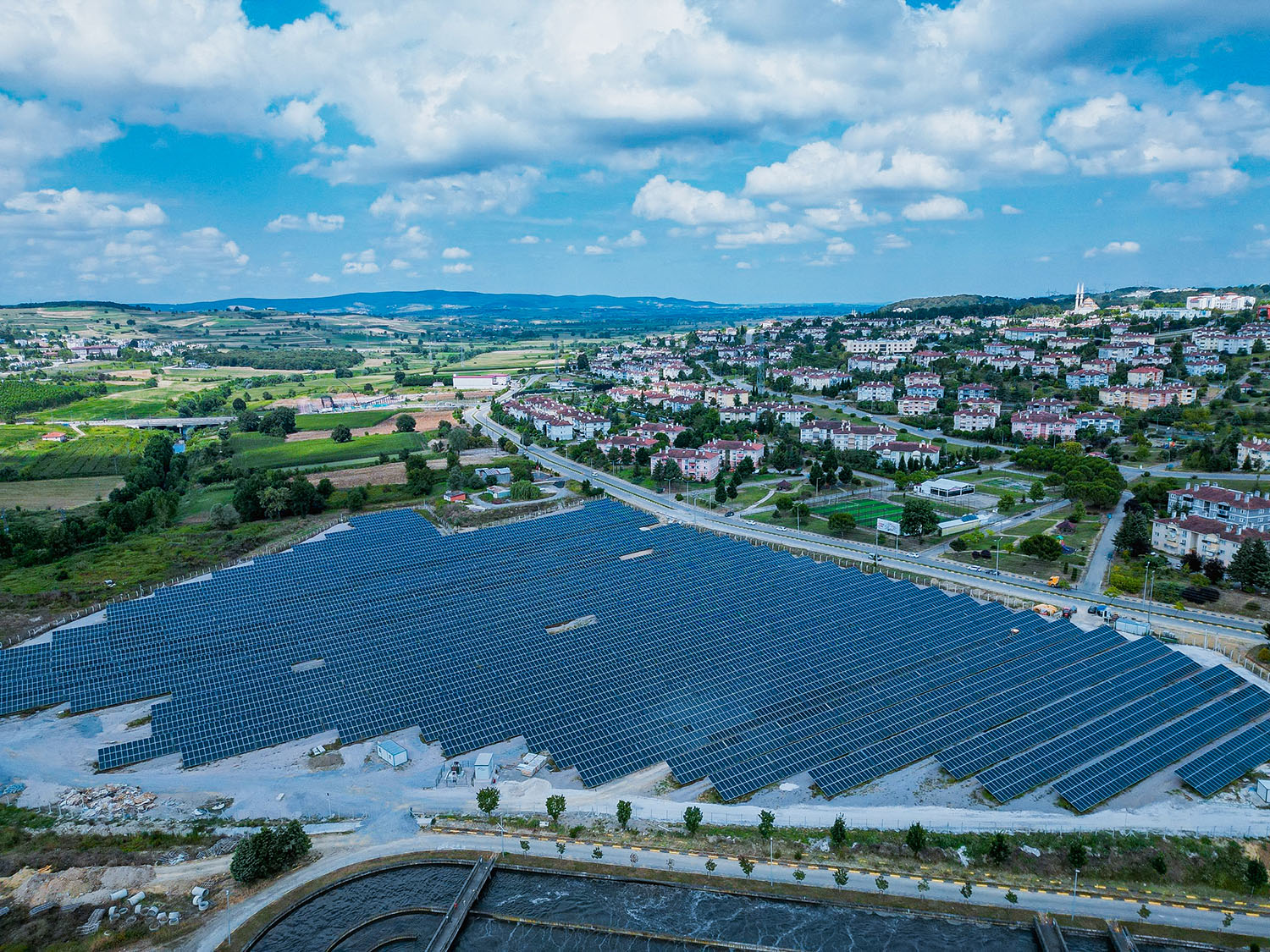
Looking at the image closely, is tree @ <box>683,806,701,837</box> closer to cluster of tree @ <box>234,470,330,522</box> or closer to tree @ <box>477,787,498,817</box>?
tree @ <box>477,787,498,817</box>

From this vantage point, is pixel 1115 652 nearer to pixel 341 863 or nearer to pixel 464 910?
pixel 464 910

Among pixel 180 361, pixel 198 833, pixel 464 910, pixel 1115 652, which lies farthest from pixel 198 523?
pixel 180 361

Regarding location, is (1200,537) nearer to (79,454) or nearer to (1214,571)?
(1214,571)

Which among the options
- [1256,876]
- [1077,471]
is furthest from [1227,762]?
[1077,471]

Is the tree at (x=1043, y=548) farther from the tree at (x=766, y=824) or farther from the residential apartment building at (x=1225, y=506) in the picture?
the tree at (x=766, y=824)

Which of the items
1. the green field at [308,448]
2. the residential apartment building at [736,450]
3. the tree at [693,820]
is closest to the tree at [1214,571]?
the tree at [693,820]
